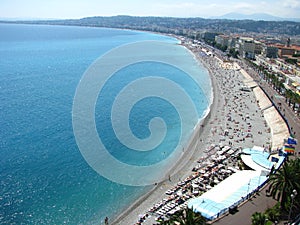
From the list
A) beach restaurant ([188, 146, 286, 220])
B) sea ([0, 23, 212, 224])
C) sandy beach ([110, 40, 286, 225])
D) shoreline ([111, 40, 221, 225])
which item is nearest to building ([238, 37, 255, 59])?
sea ([0, 23, 212, 224])

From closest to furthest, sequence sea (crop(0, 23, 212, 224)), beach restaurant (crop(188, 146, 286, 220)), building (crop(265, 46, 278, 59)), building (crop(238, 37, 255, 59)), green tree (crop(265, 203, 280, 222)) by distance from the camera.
→ green tree (crop(265, 203, 280, 222)) < beach restaurant (crop(188, 146, 286, 220)) < sea (crop(0, 23, 212, 224)) < building (crop(265, 46, 278, 59)) < building (crop(238, 37, 255, 59))

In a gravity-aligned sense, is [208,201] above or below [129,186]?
above

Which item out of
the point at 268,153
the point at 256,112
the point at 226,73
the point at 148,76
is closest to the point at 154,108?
the point at 256,112

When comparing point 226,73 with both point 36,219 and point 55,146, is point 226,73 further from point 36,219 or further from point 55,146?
point 36,219

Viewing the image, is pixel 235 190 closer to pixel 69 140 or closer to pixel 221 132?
pixel 221 132

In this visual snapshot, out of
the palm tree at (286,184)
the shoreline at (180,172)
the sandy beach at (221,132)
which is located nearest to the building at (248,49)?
the sandy beach at (221,132)

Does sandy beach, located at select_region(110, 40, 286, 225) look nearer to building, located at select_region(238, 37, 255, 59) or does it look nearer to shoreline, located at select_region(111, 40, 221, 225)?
shoreline, located at select_region(111, 40, 221, 225)

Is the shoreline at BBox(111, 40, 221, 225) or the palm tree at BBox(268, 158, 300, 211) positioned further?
the shoreline at BBox(111, 40, 221, 225)
